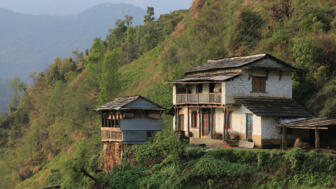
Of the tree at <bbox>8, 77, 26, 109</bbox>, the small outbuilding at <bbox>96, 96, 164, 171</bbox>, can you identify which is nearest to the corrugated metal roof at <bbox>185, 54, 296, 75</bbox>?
the small outbuilding at <bbox>96, 96, 164, 171</bbox>

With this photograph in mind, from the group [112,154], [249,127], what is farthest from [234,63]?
[112,154]

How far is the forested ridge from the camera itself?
25672 millimetres

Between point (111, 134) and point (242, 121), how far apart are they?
1177cm

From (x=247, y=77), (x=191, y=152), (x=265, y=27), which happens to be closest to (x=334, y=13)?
(x=265, y=27)

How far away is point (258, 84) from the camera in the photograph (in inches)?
1355

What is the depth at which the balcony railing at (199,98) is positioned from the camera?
34344 millimetres

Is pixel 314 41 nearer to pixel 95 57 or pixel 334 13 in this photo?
pixel 334 13

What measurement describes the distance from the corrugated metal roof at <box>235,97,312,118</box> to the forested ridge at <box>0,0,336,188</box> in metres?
1.83

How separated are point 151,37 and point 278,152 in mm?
69201

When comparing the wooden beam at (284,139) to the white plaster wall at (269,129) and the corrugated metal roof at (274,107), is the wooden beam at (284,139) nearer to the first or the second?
the white plaster wall at (269,129)

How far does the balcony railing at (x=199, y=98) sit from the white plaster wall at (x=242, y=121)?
66.7 inches

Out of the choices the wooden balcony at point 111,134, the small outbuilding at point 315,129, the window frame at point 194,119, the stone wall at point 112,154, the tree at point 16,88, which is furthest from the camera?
the tree at point 16,88

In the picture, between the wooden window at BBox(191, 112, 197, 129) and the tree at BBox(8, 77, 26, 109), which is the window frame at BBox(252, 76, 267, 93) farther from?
the tree at BBox(8, 77, 26, 109)

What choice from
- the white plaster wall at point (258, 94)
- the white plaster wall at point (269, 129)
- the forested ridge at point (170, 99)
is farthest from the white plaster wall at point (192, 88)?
the white plaster wall at point (269, 129)
